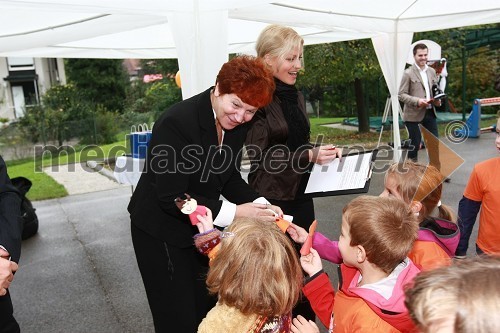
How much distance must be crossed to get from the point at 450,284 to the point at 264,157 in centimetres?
166

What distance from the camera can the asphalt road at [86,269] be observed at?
362 centimetres

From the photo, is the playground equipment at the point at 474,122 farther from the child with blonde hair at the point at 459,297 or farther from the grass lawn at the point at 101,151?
the child with blonde hair at the point at 459,297

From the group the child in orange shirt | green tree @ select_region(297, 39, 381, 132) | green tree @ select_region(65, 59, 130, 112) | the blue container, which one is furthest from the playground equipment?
green tree @ select_region(65, 59, 130, 112)

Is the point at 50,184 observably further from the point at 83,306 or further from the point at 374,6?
the point at 374,6

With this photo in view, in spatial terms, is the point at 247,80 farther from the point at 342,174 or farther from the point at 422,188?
the point at 422,188

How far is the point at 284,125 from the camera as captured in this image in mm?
2506

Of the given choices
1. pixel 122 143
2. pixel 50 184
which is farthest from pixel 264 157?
pixel 122 143

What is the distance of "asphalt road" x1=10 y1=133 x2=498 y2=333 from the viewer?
3.62 m

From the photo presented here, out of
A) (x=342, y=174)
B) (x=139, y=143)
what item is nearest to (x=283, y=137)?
(x=342, y=174)

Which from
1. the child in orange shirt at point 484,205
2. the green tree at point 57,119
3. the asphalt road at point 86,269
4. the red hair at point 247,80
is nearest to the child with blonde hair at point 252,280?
the red hair at point 247,80

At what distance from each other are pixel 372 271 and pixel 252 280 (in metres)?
0.52

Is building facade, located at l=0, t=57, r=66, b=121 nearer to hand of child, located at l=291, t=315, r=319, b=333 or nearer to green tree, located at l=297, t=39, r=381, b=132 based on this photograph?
green tree, located at l=297, t=39, r=381, b=132

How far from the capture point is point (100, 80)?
2219 cm

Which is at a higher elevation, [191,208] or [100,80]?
[100,80]
